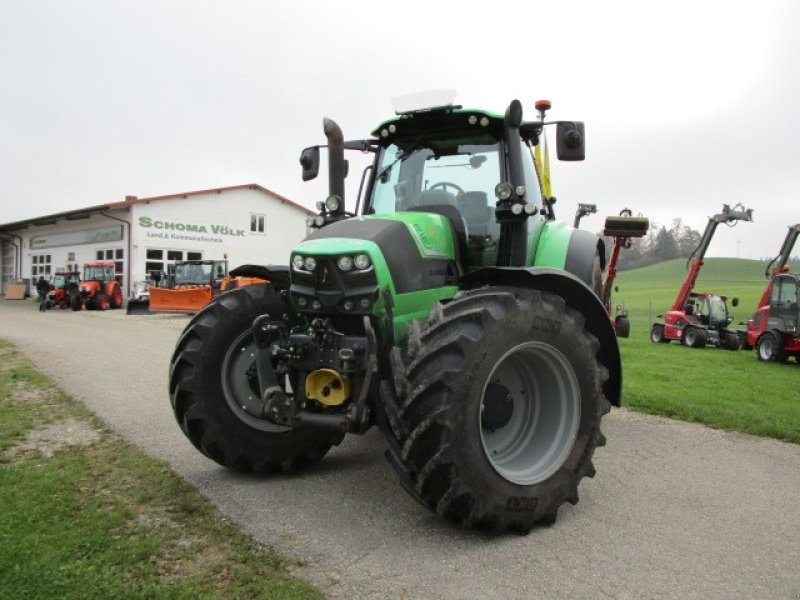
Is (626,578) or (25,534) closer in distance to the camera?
(626,578)

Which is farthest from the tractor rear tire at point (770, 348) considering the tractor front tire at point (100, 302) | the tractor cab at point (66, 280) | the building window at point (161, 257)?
the tractor cab at point (66, 280)

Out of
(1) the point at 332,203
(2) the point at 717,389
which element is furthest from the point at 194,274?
(1) the point at 332,203

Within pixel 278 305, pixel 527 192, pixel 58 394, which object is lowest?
pixel 58 394

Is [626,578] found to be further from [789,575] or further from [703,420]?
[703,420]

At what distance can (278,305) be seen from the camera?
4465 millimetres

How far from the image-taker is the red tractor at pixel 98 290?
2785 cm

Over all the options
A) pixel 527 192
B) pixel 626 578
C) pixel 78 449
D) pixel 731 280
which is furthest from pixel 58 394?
pixel 731 280

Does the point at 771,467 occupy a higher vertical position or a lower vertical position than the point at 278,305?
lower

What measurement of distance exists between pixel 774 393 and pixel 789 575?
646cm

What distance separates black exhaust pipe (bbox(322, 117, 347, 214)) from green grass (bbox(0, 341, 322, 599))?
2.43 metres

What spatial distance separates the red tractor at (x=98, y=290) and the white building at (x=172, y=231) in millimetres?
1255

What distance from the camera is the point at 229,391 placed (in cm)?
436

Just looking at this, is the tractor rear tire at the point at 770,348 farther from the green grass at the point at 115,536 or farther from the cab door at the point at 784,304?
the green grass at the point at 115,536

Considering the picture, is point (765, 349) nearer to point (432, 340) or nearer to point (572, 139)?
point (572, 139)
